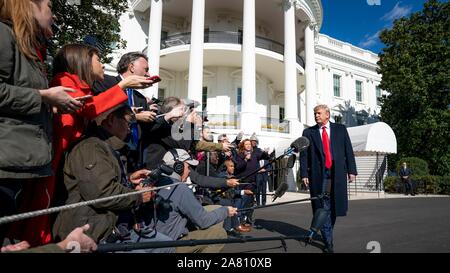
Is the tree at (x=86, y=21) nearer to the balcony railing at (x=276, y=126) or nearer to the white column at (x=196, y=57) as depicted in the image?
the white column at (x=196, y=57)

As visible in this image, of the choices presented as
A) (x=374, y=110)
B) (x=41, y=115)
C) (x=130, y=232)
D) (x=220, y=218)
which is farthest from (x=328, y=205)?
(x=374, y=110)

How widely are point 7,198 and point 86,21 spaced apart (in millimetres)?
10047

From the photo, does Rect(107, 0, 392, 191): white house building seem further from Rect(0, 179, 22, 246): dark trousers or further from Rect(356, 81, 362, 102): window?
Rect(0, 179, 22, 246): dark trousers

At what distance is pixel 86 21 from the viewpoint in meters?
9.95

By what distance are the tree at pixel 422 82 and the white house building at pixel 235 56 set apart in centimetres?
560

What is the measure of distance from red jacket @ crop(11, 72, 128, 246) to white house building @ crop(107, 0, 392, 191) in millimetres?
15251

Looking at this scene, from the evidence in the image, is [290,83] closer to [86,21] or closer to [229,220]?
[86,21]

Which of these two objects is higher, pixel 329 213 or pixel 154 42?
pixel 154 42

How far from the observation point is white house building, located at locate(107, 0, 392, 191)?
1816 cm

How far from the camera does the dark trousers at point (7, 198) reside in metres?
1.45

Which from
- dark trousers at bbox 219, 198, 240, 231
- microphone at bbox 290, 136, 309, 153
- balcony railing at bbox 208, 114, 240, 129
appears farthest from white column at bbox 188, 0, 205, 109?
microphone at bbox 290, 136, 309, 153

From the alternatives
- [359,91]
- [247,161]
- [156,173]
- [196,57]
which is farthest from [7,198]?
[359,91]

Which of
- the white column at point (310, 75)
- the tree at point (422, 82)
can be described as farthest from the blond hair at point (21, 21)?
the tree at point (422, 82)
